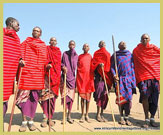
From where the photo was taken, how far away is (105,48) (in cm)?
603

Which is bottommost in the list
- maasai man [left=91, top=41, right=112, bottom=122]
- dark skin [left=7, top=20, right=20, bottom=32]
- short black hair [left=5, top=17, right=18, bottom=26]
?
maasai man [left=91, top=41, right=112, bottom=122]

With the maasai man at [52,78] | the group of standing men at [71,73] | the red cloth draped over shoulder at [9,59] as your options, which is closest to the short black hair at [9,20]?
the group of standing men at [71,73]

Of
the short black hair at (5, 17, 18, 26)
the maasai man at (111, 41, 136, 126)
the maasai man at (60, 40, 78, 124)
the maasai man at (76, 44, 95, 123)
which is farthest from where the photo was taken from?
the maasai man at (76, 44, 95, 123)

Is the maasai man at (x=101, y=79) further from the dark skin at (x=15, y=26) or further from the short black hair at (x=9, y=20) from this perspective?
the short black hair at (x=9, y=20)

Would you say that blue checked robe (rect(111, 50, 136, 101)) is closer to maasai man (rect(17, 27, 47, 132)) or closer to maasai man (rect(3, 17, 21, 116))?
maasai man (rect(17, 27, 47, 132))

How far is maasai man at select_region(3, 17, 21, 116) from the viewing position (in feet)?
12.9

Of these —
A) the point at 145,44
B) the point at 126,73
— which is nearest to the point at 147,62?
the point at 145,44

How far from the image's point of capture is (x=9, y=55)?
13.2 ft

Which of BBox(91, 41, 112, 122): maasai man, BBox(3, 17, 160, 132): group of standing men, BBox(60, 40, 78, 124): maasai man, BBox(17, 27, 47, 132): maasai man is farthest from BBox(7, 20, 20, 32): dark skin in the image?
BBox(91, 41, 112, 122): maasai man

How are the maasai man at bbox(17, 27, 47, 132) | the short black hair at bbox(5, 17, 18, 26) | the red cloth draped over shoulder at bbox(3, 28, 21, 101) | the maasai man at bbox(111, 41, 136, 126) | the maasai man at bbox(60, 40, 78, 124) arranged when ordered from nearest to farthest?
1. the red cloth draped over shoulder at bbox(3, 28, 21, 101)
2. the short black hair at bbox(5, 17, 18, 26)
3. the maasai man at bbox(17, 27, 47, 132)
4. the maasai man at bbox(111, 41, 136, 126)
5. the maasai man at bbox(60, 40, 78, 124)

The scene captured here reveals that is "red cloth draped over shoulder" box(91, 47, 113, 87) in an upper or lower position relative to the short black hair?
lower

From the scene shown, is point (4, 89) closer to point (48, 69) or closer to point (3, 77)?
point (3, 77)

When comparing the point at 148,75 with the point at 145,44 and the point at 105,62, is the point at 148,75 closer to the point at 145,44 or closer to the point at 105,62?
the point at 145,44

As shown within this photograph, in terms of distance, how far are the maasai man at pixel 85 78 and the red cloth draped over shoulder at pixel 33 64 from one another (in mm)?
1544
